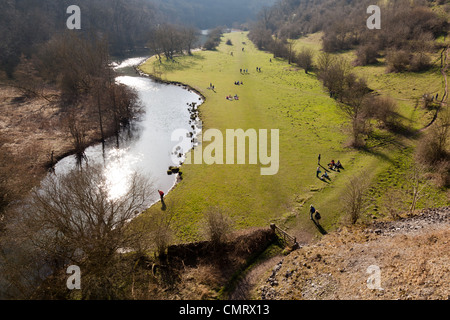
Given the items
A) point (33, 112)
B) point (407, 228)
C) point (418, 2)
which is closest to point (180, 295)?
point (407, 228)

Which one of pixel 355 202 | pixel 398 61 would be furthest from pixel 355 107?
pixel 398 61

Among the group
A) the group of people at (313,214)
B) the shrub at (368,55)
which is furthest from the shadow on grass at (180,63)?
the group of people at (313,214)

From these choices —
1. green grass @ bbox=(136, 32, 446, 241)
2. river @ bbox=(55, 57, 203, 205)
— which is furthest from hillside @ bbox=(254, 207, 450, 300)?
river @ bbox=(55, 57, 203, 205)

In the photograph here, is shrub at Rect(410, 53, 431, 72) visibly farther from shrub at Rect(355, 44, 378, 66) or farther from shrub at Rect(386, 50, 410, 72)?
shrub at Rect(355, 44, 378, 66)

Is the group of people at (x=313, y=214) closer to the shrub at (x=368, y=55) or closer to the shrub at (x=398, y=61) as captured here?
the shrub at (x=398, y=61)

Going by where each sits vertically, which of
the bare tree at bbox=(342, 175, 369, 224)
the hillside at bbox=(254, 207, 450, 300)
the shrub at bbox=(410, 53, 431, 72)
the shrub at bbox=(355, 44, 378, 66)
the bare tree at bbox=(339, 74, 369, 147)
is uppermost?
the shrub at bbox=(355, 44, 378, 66)

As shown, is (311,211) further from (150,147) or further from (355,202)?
(150,147)
